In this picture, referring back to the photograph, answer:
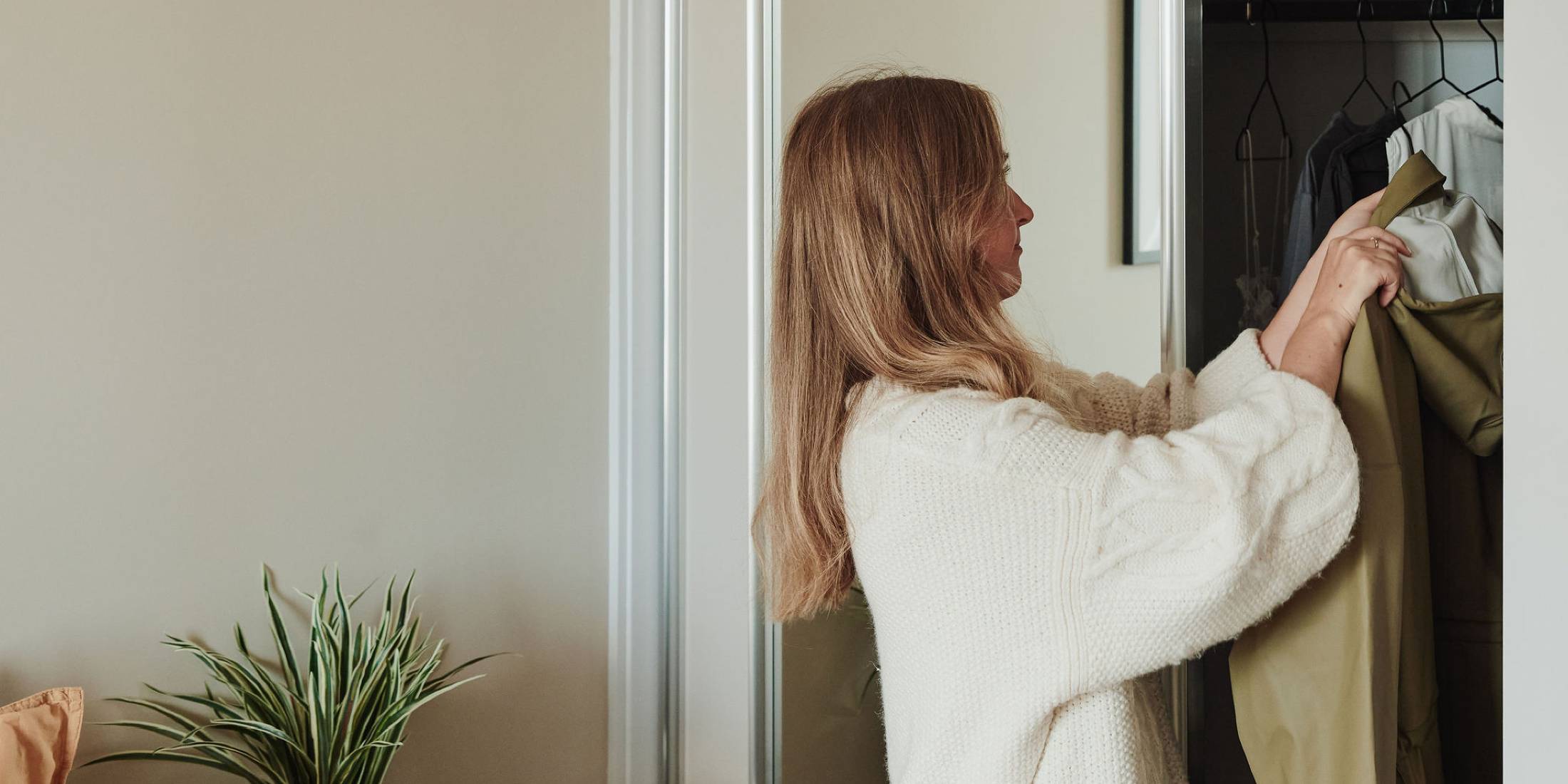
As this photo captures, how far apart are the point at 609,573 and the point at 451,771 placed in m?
0.40

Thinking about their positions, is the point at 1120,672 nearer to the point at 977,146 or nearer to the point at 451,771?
the point at 977,146

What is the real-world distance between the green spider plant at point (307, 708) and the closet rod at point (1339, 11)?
1.24m

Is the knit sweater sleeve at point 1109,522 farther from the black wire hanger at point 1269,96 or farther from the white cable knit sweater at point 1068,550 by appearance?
the black wire hanger at point 1269,96

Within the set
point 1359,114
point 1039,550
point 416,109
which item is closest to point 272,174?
point 416,109

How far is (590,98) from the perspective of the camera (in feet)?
6.29

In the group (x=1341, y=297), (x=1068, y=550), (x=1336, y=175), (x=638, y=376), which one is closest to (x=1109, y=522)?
(x=1068, y=550)

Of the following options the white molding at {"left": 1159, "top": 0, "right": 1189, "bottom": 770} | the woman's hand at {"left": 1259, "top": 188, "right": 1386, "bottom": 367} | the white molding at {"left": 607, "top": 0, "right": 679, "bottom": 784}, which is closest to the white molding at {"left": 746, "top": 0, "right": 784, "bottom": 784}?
the white molding at {"left": 607, "top": 0, "right": 679, "bottom": 784}

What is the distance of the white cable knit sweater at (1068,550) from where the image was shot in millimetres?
875

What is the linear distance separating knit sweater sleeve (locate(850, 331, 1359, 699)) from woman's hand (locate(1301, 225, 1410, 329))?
0.29ft

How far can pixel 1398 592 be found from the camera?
2.98 feet

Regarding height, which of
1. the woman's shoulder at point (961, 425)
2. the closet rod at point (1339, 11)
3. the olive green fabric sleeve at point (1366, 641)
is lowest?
the olive green fabric sleeve at point (1366, 641)

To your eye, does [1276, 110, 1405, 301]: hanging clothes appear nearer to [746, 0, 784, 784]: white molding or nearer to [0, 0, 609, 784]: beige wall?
[746, 0, 784, 784]: white molding

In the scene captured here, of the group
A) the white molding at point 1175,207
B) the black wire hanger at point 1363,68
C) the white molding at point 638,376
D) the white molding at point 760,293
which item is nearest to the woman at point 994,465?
the white molding at point 1175,207

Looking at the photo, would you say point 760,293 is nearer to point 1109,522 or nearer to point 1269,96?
point 1269,96
